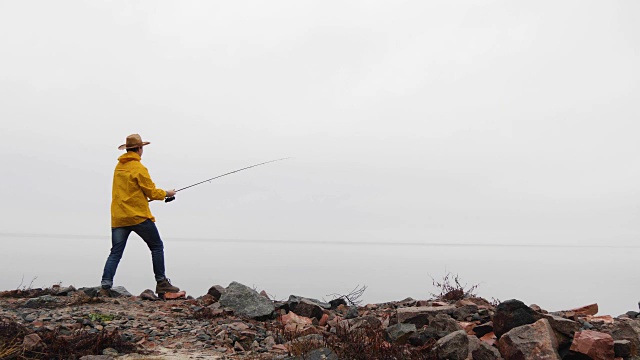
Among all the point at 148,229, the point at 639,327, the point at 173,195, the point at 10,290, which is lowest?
the point at 10,290

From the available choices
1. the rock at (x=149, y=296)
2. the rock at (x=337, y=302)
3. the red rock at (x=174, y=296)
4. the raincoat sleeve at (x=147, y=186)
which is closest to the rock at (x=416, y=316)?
the rock at (x=337, y=302)

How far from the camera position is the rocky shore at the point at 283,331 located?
16.3ft

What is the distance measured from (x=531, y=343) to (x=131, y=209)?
6.60 m

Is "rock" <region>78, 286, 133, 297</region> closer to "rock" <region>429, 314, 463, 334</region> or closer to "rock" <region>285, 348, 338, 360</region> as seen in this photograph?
"rock" <region>285, 348, 338, 360</region>

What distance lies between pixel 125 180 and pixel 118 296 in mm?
2096

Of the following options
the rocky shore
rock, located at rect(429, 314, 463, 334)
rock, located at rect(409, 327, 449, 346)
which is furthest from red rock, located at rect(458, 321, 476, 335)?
rock, located at rect(409, 327, 449, 346)

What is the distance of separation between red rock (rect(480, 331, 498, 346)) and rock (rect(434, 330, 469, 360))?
0.60 meters

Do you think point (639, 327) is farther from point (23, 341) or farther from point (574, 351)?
point (23, 341)

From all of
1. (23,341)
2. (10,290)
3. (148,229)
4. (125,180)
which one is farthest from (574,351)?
(10,290)

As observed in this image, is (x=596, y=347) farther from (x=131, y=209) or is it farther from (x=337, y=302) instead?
(x=131, y=209)

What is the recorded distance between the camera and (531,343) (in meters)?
4.86

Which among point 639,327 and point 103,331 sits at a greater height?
point 639,327

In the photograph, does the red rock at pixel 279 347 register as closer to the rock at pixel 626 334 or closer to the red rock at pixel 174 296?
the red rock at pixel 174 296

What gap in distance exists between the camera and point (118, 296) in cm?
856
